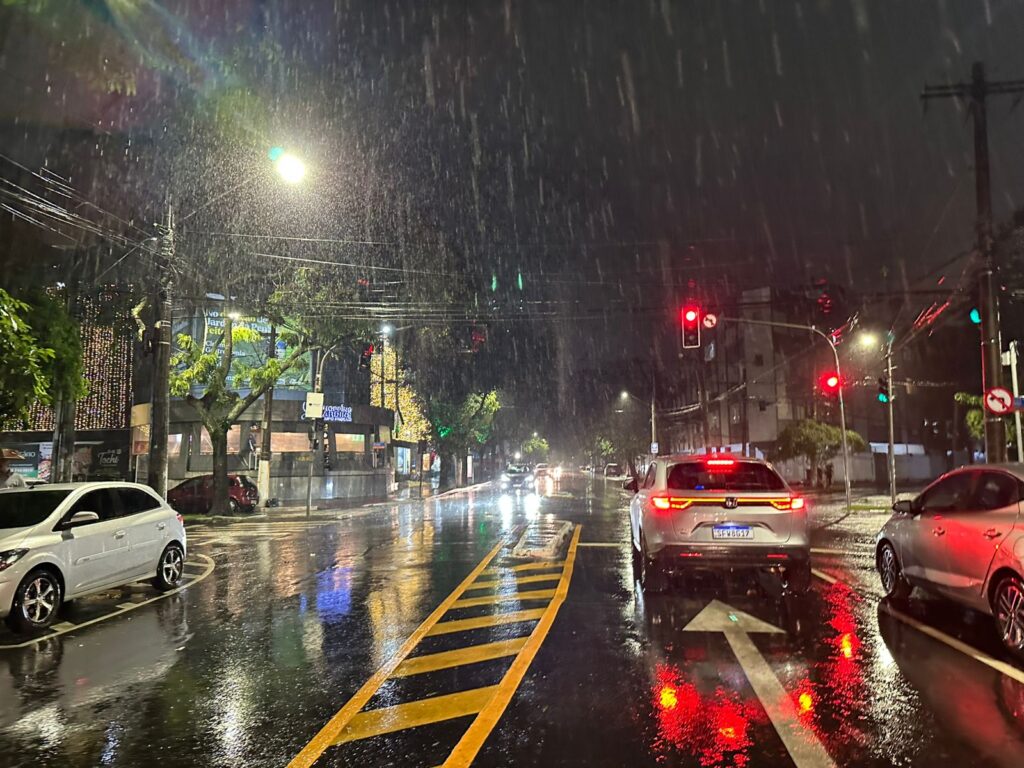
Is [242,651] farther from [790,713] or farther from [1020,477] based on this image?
[1020,477]

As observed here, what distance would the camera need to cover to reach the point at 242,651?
22.3 ft

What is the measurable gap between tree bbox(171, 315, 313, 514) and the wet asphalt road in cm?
1480

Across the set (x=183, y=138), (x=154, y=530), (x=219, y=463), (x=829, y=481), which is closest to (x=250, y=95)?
(x=183, y=138)

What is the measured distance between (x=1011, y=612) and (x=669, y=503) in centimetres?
351

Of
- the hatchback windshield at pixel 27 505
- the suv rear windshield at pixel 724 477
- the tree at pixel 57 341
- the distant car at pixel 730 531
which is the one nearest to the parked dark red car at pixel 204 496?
the tree at pixel 57 341

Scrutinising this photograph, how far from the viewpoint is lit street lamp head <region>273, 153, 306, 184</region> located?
40.8 feet

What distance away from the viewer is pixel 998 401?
14031 mm

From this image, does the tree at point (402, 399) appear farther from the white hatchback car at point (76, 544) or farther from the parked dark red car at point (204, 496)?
the white hatchback car at point (76, 544)

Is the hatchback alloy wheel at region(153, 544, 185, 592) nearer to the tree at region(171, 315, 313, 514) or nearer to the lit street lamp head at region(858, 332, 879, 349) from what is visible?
the tree at region(171, 315, 313, 514)

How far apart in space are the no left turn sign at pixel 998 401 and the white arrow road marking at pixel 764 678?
28.6ft

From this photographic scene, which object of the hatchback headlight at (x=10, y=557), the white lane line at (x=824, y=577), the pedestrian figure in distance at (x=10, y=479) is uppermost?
the pedestrian figure in distance at (x=10, y=479)

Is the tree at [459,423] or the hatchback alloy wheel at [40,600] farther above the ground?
the tree at [459,423]

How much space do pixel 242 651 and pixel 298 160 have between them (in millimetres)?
8639

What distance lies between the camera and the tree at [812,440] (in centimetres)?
3816
